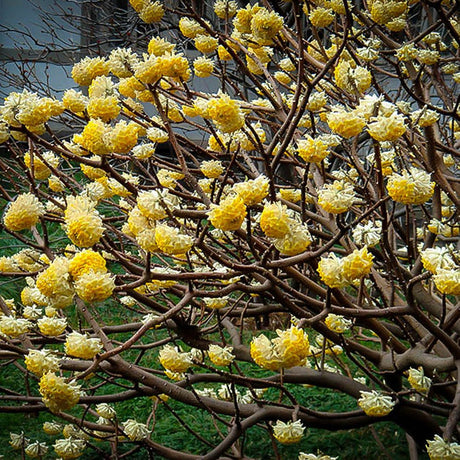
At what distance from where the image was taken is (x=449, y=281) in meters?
1.40

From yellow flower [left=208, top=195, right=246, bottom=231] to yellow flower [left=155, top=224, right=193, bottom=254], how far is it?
0.39ft

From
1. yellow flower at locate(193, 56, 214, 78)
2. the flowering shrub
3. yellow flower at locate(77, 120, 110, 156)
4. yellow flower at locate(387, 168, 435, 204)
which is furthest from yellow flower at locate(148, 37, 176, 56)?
yellow flower at locate(387, 168, 435, 204)

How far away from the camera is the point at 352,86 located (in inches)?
85.3

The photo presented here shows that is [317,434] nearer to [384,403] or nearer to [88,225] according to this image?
[384,403]

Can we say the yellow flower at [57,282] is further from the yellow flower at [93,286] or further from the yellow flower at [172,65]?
the yellow flower at [172,65]

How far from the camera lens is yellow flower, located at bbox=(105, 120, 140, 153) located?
1636 mm

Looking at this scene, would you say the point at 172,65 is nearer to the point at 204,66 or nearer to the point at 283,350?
the point at 204,66

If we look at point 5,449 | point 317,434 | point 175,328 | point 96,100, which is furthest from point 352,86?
point 5,449

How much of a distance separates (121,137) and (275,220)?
0.51m

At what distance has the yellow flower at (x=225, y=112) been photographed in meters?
1.57

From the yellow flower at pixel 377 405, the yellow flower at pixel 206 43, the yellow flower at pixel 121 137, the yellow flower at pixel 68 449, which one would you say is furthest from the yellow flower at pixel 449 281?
the yellow flower at pixel 68 449

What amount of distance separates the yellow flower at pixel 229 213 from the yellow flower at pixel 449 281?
1.54ft

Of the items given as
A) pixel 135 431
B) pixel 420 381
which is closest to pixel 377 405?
pixel 420 381

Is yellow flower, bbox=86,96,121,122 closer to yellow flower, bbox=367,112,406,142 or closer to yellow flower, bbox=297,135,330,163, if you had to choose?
yellow flower, bbox=297,135,330,163
